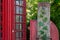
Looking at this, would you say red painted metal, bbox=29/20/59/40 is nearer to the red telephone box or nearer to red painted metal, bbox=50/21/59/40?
red painted metal, bbox=50/21/59/40

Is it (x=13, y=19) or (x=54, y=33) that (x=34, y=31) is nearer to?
(x=54, y=33)

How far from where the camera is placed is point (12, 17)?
5754 mm

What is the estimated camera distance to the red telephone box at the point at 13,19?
18.7 feet

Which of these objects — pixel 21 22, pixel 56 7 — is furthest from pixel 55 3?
pixel 21 22

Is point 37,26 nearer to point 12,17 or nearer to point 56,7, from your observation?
point 12,17

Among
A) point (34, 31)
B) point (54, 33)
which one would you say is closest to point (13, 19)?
point (34, 31)

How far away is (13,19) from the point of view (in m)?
5.77

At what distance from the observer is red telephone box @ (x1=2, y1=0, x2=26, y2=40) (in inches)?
224

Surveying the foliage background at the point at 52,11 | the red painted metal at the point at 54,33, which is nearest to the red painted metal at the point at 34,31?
the red painted metal at the point at 54,33

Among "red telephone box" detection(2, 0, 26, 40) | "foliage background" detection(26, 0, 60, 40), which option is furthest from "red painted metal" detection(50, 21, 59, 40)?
"foliage background" detection(26, 0, 60, 40)

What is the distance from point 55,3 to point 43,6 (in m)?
2.06

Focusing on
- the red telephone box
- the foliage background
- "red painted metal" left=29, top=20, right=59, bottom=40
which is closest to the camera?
"red painted metal" left=29, top=20, right=59, bottom=40

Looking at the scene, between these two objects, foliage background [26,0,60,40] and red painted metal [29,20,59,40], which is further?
foliage background [26,0,60,40]

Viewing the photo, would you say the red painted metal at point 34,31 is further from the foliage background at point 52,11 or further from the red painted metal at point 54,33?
the foliage background at point 52,11
